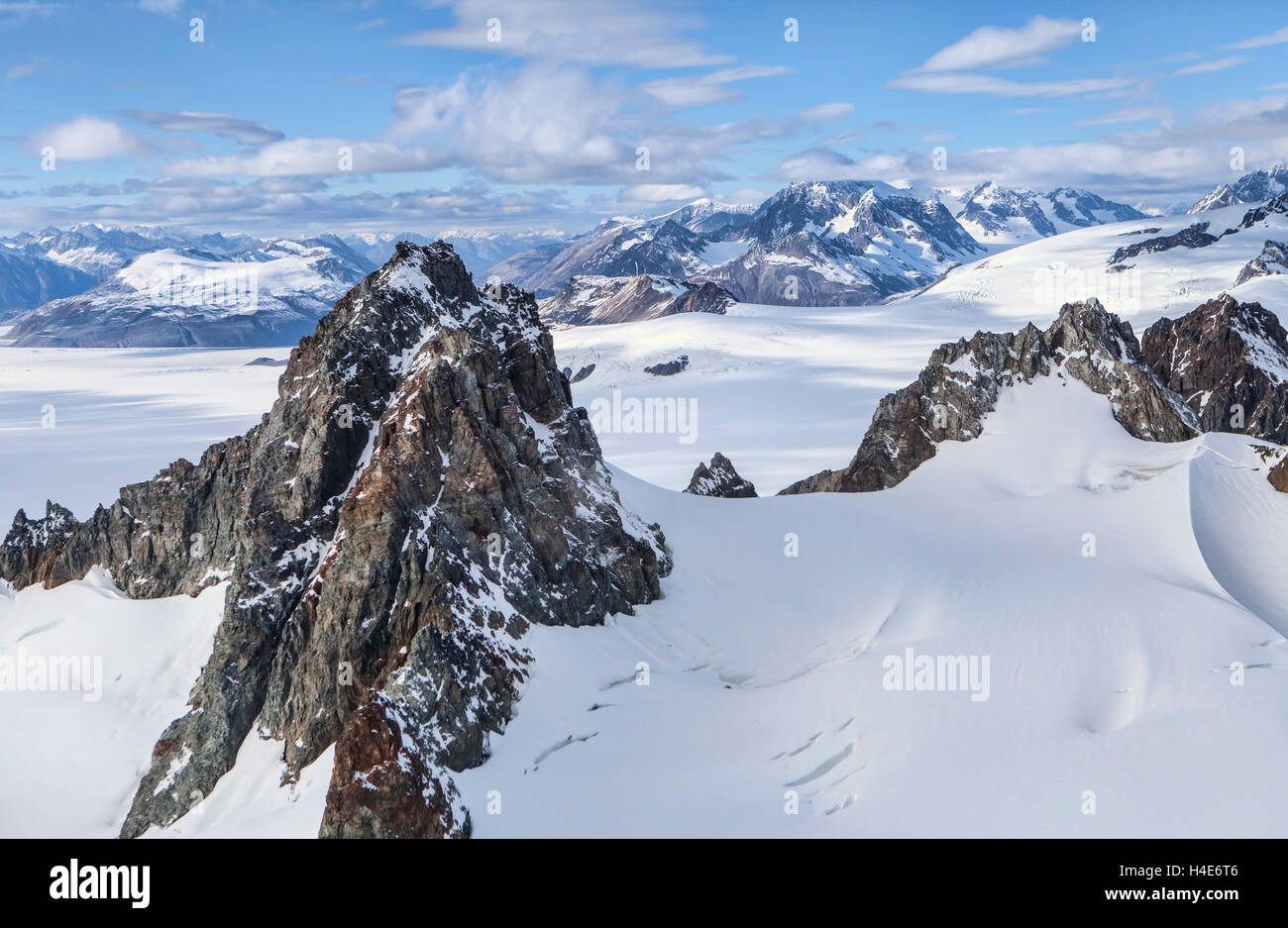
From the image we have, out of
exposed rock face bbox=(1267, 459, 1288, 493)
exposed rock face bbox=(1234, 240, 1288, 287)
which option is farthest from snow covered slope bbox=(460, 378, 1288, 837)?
exposed rock face bbox=(1234, 240, 1288, 287)

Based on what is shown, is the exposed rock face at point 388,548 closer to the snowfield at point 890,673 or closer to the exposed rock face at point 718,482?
the snowfield at point 890,673

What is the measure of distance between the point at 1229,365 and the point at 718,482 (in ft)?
193

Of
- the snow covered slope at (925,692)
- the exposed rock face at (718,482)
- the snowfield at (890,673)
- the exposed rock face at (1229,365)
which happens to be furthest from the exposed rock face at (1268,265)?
the exposed rock face at (718,482)

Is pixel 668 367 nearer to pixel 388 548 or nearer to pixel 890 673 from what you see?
pixel 388 548

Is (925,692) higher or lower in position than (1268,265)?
lower

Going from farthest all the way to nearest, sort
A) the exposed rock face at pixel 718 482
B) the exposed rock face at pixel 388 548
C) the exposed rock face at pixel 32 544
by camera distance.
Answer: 1. the exposed rock face at pixel 718 482
2. the exposed rock face at pixel 32 544
3. the exposed rock face at pixel 388 548

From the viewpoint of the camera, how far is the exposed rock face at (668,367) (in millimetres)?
190500

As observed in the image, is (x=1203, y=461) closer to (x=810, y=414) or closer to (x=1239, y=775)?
(x=1239, y=775)

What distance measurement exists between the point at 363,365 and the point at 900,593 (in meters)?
27.8

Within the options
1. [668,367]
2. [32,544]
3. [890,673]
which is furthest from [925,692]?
[668,367]

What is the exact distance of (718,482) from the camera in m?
64.4

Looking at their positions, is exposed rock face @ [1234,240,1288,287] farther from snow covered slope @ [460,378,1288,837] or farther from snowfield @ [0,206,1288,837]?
snow covered slope @ [460,378,1288,837]

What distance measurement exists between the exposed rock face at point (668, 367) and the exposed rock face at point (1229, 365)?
103 m

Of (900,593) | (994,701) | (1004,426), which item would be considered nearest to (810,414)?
(1004,426)
